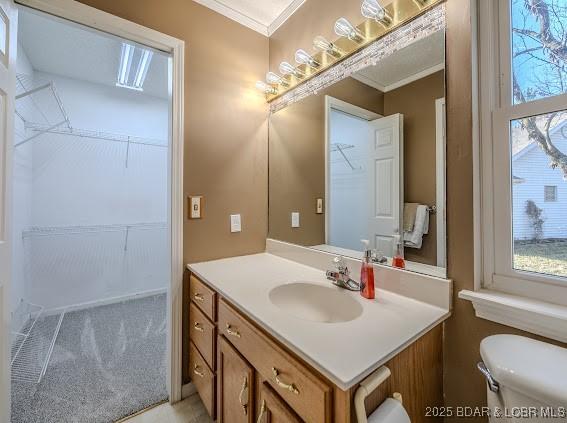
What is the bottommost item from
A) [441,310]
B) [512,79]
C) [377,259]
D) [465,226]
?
[441,310]

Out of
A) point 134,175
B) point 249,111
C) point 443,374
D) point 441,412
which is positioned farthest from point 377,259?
point 134,175

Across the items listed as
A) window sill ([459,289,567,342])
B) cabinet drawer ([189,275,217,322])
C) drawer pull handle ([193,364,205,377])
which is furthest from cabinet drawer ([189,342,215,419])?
window sill ([459,289,567,342])

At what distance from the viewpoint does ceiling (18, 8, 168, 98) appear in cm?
190

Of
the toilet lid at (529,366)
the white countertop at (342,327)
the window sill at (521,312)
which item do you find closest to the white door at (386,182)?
the white countertop at (342,327)

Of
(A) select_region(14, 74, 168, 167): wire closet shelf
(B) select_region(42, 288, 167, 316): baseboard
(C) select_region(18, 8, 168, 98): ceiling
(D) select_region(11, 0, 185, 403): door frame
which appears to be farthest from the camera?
(B) select_region(42, 288, 167, 316): baseboard

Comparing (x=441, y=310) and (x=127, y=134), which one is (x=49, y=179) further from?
(x=441, y=310)

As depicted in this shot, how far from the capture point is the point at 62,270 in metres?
2.56

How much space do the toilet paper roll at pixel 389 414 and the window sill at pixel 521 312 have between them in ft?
1.38

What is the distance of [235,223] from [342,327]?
110 centimetres

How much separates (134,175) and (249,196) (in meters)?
1.94

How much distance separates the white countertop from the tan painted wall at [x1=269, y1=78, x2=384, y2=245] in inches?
18.6

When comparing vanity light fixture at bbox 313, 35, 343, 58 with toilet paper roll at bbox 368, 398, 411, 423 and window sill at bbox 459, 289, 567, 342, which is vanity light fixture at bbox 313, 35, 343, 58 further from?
toilet paper roll at bbox 368, 398, 411, 423

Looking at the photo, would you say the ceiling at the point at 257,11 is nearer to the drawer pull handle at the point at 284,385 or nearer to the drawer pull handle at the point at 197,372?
the drawer pull handle at the point at 284,385

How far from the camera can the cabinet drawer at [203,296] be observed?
3.99 feet
